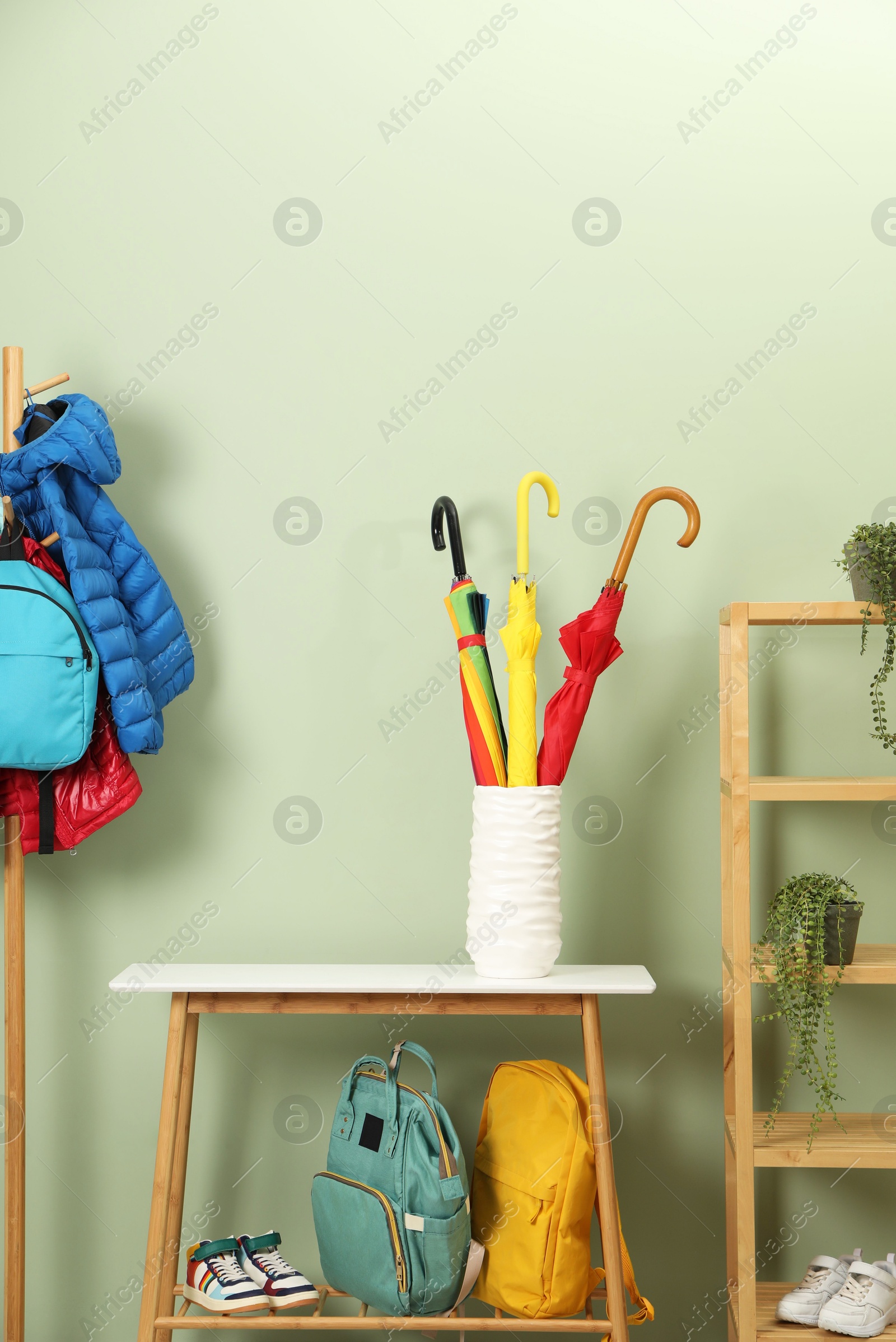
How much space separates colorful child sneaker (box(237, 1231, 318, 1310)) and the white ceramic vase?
0.59 meters

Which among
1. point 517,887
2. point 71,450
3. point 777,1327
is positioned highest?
point 71,450

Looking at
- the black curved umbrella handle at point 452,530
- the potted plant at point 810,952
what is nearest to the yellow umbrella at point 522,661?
the black curved umbrella handle at point 452,530

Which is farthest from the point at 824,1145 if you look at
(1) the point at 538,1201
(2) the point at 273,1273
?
(2) the point at 273,1273

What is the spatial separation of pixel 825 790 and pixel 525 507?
2.31 feet

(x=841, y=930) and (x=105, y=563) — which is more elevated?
(x=105, y=563)

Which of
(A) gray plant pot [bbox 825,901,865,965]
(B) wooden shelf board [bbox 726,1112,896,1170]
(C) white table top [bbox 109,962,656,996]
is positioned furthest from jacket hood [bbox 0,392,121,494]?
(B) wooden shelf board [bbox 726,1112,896,1170]

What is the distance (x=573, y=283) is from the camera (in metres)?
1.99

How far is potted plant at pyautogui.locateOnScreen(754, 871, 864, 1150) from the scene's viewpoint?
1.61m

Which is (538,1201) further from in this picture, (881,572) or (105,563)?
(105,563)

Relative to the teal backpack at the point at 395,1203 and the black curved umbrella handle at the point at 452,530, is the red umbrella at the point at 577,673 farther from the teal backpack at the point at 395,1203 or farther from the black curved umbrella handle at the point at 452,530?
the teal backpack at the point at 395,1203

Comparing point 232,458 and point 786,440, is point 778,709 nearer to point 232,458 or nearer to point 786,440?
point 786,440

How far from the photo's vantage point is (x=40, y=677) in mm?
1667

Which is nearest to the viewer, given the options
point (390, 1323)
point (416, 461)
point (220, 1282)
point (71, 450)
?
point (390, 1323)

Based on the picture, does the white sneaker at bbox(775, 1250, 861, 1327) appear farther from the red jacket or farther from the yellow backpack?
the red jacket
